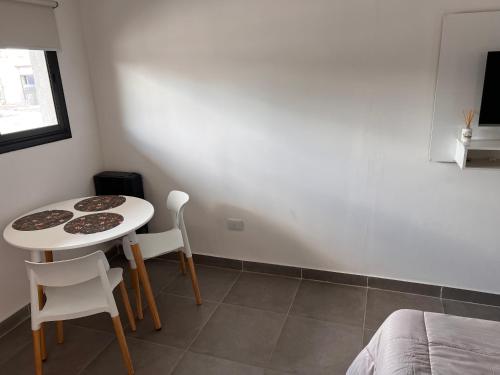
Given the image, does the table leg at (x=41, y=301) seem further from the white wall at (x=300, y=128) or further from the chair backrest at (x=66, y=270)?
the white wall at (x=300, y=128)

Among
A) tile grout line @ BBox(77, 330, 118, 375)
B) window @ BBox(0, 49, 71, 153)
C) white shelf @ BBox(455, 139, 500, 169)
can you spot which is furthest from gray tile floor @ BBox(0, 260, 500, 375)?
window @ BBox(0, 49, 71, 153)

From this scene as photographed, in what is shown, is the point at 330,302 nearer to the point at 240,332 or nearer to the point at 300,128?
the point at 240,332

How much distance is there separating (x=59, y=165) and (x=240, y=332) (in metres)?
1.77

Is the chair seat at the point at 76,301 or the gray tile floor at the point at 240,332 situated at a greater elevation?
the chair seat at the point at 76,301

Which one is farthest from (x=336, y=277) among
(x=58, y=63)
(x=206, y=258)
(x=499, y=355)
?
(x=58, y=63)

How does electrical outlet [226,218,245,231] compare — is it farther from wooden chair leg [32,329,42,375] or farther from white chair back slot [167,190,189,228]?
wooden chair leg [32,329,42,375]

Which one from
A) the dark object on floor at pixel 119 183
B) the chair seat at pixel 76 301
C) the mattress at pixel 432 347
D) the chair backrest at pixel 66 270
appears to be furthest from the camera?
the dark object on floor at pixel 119 183

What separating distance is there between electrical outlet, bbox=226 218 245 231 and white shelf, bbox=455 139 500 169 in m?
1.56

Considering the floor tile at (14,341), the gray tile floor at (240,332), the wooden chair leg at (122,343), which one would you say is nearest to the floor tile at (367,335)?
the gray tile floor at (240,332)

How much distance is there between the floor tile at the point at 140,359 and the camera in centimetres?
209

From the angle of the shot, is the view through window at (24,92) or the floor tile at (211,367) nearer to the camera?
the floor tile at (211,367)

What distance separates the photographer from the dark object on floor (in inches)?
119

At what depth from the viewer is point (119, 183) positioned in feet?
10.00

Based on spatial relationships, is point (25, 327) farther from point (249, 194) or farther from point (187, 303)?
point (249, 194)
